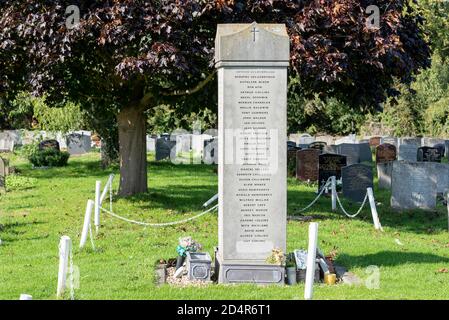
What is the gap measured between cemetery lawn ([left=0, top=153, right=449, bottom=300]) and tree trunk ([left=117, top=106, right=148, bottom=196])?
57cm

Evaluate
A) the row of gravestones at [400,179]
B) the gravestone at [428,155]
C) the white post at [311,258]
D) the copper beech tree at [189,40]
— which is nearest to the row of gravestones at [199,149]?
the gravestone at [428,155]

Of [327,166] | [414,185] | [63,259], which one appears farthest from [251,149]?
[327,166]

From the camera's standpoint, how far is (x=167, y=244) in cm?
1349

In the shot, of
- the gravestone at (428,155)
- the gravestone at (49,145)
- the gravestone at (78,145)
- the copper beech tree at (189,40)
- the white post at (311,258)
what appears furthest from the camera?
the gravestone at (78,145)

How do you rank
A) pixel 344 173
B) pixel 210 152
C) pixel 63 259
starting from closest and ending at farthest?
1. pixel 63 259
2. pixel 344 173
3. pixel 210 152

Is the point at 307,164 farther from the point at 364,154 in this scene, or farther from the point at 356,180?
the point at 364,154

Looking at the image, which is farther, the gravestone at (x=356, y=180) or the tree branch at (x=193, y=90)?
the gravestone at (x=356, y=180)

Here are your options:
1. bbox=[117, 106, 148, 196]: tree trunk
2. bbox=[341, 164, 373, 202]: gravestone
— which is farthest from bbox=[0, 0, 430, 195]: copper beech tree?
bbox=[341, 164, 373, 202]: gravestone

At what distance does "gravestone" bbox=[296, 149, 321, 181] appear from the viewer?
2708cm

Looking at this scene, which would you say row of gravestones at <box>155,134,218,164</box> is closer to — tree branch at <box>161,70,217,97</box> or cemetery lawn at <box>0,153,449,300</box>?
cemetery lawn at <box>0,153,449,300</box>

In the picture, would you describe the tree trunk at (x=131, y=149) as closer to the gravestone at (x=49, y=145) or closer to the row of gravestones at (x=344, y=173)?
the row of gravestones at (x=344, y=173)

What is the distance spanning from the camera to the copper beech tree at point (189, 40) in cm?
1572

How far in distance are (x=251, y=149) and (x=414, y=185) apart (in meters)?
9.99

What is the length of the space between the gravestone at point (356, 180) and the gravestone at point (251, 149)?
10587mm
